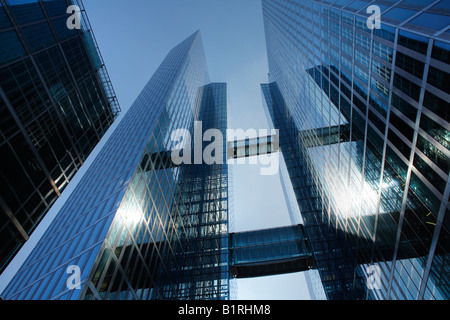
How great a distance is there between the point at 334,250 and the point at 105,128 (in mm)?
37360

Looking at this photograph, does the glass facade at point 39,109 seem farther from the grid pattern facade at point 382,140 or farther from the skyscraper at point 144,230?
the grid pattern facade at point 382,140

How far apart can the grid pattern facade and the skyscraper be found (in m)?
20.7

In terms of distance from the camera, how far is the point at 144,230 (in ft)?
96.1

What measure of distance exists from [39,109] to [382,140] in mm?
29054

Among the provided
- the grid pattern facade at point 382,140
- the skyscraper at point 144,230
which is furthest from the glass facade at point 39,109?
the grid pattern facade at point 382,140

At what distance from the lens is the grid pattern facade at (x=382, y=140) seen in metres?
15.9

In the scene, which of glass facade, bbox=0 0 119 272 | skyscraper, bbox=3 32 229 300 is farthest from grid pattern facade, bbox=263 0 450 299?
glass facade, bbox=0 0 119 272

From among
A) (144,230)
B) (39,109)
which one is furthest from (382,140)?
(39,109)

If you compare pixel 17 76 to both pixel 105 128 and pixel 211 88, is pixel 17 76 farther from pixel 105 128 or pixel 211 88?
pixel 211 88

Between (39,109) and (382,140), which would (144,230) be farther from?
(382,140)

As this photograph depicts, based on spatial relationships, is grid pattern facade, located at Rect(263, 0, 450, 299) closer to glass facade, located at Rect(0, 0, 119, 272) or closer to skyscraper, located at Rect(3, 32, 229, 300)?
skyscraper, located at Rect(3, 32, 229, 300)

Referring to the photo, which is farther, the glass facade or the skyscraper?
the skyscraper

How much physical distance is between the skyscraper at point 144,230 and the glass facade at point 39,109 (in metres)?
4.26

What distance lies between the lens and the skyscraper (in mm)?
20781
